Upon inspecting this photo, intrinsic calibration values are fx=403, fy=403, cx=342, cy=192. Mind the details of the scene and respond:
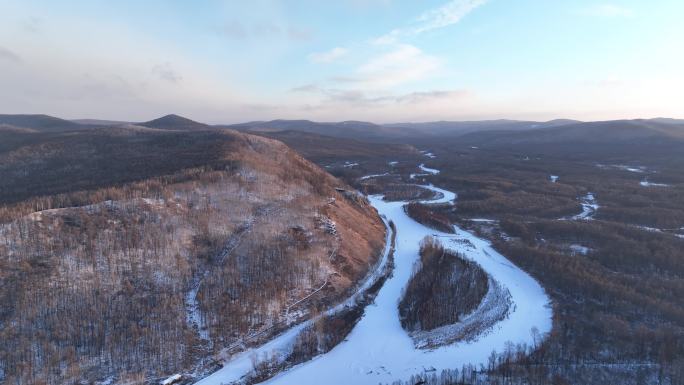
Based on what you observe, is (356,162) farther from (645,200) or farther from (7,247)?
(7,247)

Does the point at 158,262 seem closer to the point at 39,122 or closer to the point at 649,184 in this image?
the point at 649,184

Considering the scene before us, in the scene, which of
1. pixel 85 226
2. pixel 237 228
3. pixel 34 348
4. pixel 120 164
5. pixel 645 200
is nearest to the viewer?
pixel 34 348

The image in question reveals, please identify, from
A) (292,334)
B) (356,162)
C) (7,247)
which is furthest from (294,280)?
(356,162)

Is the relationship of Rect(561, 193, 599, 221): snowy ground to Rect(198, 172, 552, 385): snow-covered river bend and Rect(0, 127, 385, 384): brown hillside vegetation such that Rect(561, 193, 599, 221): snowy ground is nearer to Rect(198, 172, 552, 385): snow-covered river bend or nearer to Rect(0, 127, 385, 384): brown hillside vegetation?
Rect(198, 172, 552, 385): snow-covered river bend

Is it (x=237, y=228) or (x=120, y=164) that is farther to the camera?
(x=120, y=164)

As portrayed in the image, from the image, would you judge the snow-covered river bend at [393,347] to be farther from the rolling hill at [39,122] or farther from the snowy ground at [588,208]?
the rolling hill at [39,122]

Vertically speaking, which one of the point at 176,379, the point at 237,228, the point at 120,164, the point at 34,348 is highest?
the point at 120,164

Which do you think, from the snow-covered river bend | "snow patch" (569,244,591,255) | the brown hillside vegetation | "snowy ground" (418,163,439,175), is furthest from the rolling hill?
"snow patch" (569,244,591,255)

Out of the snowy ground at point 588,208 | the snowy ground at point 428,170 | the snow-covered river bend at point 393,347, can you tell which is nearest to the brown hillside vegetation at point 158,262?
the snow-covered river bend at point 393,347
